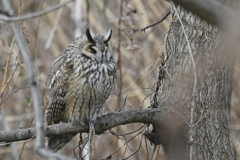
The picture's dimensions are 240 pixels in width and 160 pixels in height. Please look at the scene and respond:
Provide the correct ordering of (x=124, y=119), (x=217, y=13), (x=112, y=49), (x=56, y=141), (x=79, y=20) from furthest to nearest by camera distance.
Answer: (x=112, y=49), (x=79, y=20), (x=56, y=141), (x=124, y=119), (x=217, y=13)

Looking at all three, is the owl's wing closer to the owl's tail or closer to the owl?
the owl

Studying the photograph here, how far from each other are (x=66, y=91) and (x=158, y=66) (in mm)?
708

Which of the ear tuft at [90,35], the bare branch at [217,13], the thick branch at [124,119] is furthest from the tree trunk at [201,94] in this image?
the bare branch at [217,13]

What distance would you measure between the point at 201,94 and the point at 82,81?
0.83 meters

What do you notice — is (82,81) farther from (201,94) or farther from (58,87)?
(201,94)

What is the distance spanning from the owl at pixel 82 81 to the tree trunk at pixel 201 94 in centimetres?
50

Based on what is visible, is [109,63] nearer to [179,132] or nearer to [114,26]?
[179,132]

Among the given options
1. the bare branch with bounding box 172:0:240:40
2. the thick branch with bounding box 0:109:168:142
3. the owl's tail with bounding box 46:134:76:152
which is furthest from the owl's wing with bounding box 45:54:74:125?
the bare branch with bounding box 172:0:240:40

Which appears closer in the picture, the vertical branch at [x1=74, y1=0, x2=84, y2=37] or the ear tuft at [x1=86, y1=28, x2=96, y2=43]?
the ear tuft at [x1=86, y1=28, x2=96, y2=43]

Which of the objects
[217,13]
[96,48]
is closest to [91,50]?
[96,48]

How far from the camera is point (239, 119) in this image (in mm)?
3861

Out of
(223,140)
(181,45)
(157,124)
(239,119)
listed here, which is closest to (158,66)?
(181,45)

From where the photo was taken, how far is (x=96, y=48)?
2.43 meters

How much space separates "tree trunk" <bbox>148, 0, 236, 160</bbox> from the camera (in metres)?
2.19
